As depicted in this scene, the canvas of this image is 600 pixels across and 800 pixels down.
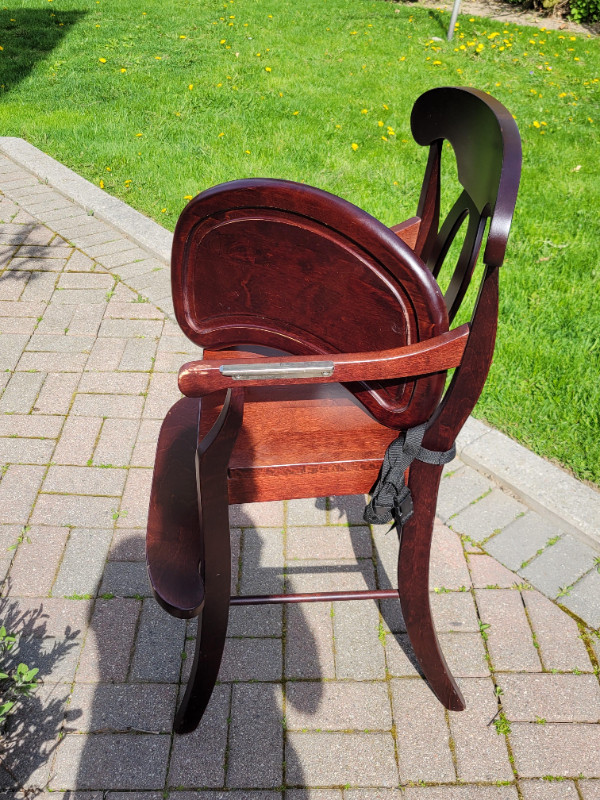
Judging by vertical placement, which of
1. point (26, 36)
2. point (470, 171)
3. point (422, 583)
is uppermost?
point (470, 171)

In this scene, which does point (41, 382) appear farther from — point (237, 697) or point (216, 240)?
point (216, 240)

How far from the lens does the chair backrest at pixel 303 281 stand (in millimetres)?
1275

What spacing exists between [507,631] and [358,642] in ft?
1.67

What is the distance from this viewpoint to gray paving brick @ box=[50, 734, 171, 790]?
1996 millimetres

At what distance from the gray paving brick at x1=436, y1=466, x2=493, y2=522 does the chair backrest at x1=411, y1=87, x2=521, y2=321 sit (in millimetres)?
1126

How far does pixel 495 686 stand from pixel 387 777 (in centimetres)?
47

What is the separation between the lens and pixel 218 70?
7.58 m

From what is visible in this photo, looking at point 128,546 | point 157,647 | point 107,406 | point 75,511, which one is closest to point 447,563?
point 157,647

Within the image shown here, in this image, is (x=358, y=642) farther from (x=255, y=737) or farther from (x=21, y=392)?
(x=21, y=392)

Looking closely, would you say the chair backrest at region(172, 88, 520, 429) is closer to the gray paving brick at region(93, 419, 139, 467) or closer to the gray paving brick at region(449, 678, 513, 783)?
the gray paving brick at region(449, 678, 513, 783)

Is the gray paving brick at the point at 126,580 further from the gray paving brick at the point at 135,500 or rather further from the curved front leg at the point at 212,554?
the curved front leg at the point at 212,554

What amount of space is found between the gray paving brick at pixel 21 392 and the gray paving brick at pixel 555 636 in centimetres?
231

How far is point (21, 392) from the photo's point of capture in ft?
11.1

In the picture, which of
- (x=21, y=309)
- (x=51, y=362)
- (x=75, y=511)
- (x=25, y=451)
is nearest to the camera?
(x=75, y=511)
